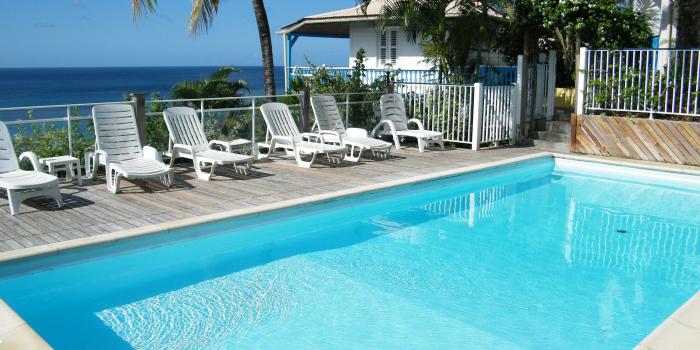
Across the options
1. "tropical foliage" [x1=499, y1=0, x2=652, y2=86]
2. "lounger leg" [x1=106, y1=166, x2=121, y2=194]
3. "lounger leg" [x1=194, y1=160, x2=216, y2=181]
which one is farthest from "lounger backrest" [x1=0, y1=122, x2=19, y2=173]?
"tropical foliage" [x1=499, y1=0, x2=652, y2=86]

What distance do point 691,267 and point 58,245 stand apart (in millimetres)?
6435

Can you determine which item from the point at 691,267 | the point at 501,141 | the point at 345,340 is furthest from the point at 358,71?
the point at 345,340

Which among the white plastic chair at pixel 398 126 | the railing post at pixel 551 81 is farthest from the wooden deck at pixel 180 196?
the railing post at pixel 551 81

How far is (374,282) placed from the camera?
609cm

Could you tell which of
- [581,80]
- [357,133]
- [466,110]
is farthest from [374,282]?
[581,80]

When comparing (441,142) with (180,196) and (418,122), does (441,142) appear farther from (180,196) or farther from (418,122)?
(180,196)

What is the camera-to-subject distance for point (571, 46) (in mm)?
15953

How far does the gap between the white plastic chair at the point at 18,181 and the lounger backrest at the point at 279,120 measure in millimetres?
4209

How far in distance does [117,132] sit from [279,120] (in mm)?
3204

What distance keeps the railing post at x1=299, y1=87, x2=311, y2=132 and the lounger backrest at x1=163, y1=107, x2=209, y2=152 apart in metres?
2.38

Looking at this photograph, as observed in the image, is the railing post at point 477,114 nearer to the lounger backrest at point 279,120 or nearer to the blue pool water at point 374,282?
the lounger backrest at point 279,120

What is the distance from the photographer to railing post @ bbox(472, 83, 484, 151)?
12.7 metres

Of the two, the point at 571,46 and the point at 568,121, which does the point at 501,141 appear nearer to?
the point at 568,121

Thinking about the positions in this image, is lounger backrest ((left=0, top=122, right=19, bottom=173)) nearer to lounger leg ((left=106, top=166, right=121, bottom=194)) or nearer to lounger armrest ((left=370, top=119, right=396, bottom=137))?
lounger leg ((left=106, top=166, right=121, bottom=194))
